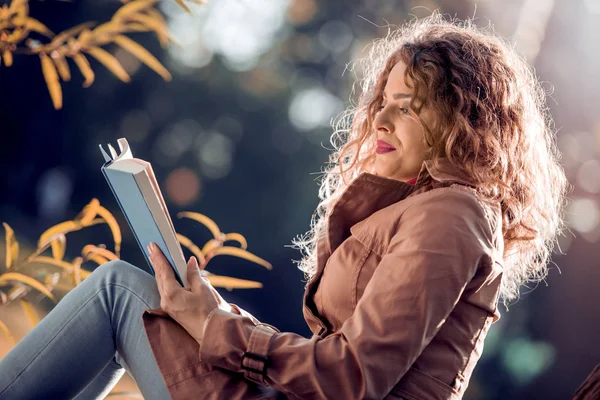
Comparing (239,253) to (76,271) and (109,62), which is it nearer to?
(76,271)

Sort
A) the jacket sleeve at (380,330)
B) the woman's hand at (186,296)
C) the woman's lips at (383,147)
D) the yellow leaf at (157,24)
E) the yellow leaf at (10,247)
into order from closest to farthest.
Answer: the jacket sleeve at (380,330) → the woman's hand at (186,296) → the woman's lips at (383,147) → the yellow leaf at (10,247) → the yellow leaf at (157,24)

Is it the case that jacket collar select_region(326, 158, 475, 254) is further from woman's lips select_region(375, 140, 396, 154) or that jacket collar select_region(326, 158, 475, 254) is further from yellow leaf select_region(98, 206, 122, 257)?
yellow leaf select_region(98, 206, 122, 257)

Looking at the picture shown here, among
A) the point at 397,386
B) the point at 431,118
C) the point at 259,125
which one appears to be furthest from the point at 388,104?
the point at 259,125

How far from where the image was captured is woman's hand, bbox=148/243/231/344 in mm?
949

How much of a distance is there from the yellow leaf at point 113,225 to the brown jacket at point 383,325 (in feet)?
2.85

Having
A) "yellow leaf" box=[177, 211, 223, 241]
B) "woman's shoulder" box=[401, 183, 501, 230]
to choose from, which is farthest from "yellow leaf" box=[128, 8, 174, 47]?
"woman's shoulder" box=[401, 183, 501, 230]

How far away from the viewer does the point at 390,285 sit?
0.86m

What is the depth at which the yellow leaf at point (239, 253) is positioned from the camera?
6.15ft

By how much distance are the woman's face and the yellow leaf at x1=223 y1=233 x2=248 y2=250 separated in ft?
2.55

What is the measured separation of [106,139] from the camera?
1798 millimetres

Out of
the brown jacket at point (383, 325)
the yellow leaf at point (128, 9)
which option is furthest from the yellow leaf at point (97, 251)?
the brown jacket at point (383, 325)

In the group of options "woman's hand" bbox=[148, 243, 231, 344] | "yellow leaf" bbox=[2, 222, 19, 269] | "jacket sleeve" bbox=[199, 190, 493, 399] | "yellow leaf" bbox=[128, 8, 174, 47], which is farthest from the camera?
"yellow leaf" bbox=[128, 8, 174, 47]

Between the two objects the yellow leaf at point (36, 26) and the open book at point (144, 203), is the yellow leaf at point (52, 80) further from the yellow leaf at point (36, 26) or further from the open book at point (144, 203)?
the open book at point (144, 203)

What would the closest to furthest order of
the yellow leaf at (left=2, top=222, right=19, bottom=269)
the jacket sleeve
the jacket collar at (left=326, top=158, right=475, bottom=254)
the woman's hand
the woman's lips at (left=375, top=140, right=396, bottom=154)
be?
1. the jacket sleeve
2. the woman's hand
3. the jacket collar at (left=326, top=158, right=475, bottom=254)
4. the woman's lips at (left=375, top=140, right=396, bottom=154)
5. the yellow leaf at (left=2, top=222, right=19, bottom=269)
